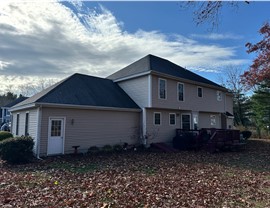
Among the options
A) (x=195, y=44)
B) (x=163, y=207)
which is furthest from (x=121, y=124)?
(x=163, y=207)

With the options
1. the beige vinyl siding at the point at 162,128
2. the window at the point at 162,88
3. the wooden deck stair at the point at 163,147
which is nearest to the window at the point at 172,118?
the beige vinyl siding at the point at 162,128

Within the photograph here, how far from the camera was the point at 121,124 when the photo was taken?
53.8 feet

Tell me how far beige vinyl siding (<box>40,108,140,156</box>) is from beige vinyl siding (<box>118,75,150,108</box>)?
44.7 inches

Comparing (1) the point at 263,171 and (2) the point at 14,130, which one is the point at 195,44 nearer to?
(1) the point at 263,171

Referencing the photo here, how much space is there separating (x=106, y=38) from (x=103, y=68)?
1239cm

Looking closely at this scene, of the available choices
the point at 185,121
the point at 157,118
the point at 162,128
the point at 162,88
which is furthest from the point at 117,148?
the point at 185,121

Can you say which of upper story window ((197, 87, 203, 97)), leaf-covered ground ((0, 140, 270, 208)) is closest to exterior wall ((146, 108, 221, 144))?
upper story window ((197, 87, 203, 97))

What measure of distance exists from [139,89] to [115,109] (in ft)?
9.91

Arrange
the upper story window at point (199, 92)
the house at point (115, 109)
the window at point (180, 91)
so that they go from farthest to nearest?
the upper story window at point (199, 92) < the window at point (180, 91) < the house at point (115, 109)

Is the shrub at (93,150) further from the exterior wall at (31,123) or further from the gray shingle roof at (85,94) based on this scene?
the exterior wall at (31,123)

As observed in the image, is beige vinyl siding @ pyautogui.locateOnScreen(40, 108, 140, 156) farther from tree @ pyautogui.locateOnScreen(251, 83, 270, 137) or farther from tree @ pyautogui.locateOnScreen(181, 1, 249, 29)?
tree @ pyautogui.locateOnScreen(251, 83, 270, 137)

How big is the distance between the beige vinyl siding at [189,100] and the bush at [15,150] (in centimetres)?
927

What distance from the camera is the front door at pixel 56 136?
12.9 metres

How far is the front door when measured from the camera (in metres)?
12.9
